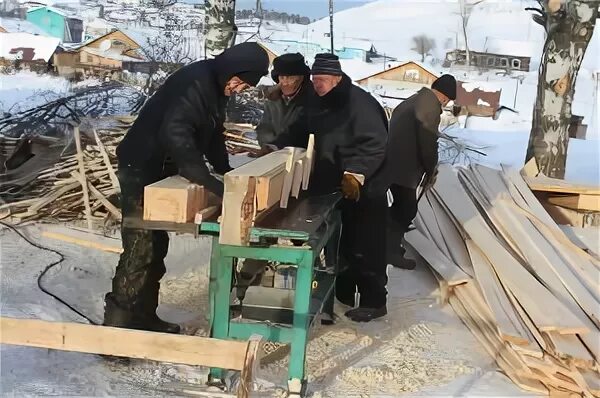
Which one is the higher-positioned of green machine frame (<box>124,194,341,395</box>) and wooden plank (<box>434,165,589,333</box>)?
green machine frame (<box>124,194,341,395</box>)

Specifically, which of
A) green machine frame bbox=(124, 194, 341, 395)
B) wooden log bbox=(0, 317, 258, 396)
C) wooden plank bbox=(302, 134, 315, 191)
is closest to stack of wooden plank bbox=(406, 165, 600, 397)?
green machine frame bbox=(124, 194, 341, 395)

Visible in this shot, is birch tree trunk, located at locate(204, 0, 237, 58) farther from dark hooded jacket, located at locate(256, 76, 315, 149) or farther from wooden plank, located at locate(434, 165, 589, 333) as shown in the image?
dark hooded jacket, located at locate(256, 76, 315, 149)

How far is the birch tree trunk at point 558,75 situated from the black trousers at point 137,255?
6562 mm

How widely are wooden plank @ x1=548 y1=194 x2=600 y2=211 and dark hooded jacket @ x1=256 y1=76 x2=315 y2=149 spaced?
12.7 feet

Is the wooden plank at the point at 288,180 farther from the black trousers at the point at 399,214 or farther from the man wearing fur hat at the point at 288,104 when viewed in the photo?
the black trousers at the point at 399,214

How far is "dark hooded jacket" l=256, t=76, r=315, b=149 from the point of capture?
503cm

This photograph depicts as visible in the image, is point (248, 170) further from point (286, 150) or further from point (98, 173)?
point (98, 173)

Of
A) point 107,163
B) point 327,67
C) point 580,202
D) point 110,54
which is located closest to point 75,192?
point 107,163

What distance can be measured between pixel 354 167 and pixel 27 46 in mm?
9347

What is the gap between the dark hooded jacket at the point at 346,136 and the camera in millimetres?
4578

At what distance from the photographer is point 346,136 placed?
15.3 feet

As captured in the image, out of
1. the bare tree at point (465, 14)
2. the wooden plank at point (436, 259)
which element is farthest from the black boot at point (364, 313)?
the bare tree at point (465, 14)

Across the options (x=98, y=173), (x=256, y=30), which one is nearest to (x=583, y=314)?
(x=98, y=173)

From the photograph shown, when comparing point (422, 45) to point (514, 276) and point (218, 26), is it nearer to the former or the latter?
point (218, 26)
